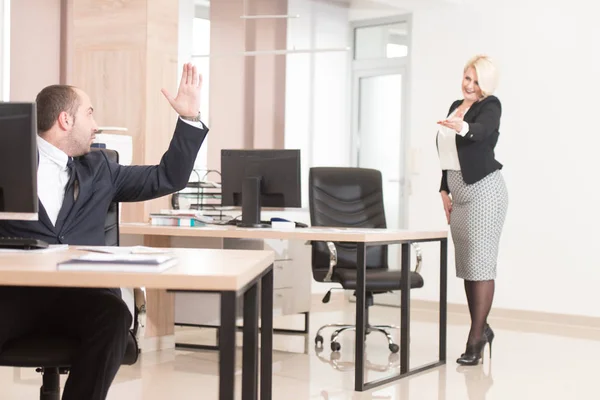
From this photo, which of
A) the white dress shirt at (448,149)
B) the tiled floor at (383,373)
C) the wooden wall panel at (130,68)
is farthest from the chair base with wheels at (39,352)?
the white dress shirt at (448,149)

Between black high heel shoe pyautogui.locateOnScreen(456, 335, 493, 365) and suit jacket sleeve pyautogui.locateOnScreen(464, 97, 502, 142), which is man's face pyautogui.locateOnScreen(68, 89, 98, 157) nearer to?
suit jacket sleeve pyautogui.locateOnScreen(464, 97, 502, 142)

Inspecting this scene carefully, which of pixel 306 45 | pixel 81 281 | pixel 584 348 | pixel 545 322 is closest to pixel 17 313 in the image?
pixel 81 281

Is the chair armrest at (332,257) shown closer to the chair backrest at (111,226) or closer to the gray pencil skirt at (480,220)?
the gray pencil skirt at (480,220)

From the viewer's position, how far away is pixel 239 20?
7.56 m

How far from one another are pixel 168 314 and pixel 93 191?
2.59 meters

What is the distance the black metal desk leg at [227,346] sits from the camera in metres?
1.96

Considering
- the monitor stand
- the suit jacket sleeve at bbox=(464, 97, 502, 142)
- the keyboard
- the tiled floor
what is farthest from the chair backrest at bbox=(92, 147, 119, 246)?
the suit jacket sleeve at bbox=(464, 97, 502, 142)

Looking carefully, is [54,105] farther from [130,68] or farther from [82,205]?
[130,68]

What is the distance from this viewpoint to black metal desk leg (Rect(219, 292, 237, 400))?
6.44 ft

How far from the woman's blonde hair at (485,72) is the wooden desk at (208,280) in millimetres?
2817

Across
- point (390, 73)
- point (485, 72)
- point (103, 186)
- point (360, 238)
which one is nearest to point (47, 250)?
point (103, 186)

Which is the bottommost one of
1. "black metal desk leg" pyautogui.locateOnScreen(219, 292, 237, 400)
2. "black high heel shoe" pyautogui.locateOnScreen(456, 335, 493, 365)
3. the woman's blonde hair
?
"black high heel shoe" pyautogui.locateOnScreen(456, 335, 493, 365)

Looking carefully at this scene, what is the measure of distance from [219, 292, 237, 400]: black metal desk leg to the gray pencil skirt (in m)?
3.20

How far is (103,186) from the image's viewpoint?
300 cm
